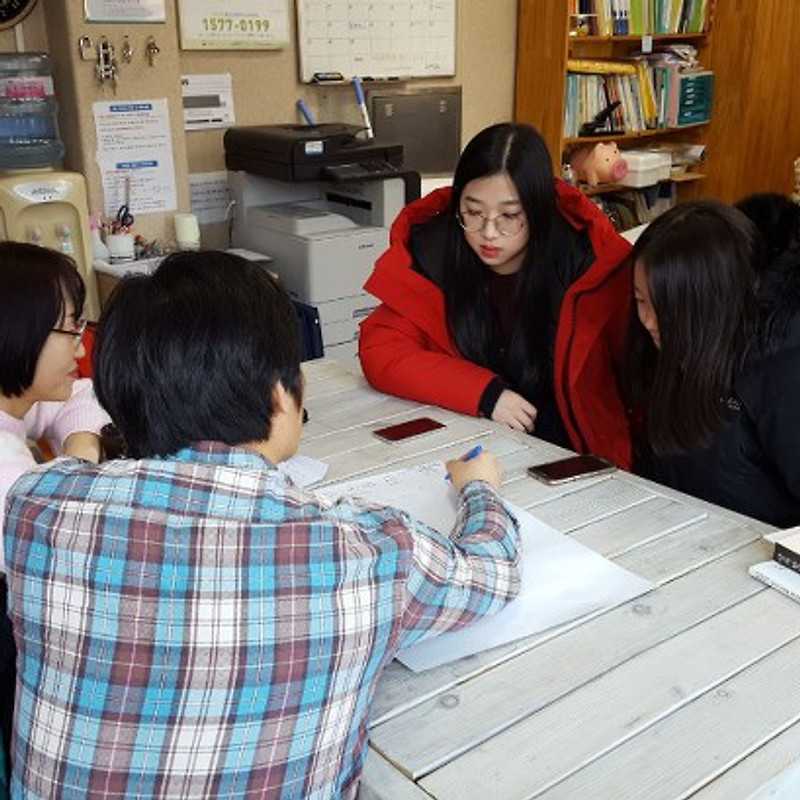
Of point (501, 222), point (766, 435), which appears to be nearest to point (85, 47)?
point (501, 222)

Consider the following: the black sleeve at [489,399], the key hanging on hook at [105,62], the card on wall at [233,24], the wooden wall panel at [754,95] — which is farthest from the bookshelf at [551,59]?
the black sleeve at [489,399]

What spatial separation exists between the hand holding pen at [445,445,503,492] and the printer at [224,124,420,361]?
1785mm

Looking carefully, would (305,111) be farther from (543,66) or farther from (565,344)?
(565,344)

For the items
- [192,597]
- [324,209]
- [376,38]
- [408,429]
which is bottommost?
[408,429]

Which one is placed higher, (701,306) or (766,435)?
(701,306)

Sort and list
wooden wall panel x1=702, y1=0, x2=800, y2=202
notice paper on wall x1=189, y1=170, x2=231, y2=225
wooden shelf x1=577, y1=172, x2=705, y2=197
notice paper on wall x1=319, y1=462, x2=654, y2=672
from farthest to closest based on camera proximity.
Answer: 1. wooden wall panel x1=702, y1=0, x2=800, y2=202
2. wooden shelf x1=577, y1=172, x2=705, y2=197
3. notice paper on wall x1=189, y1=170, x2=231, y2=225
4. notice paper on wall x1=319, y1=462, x2=654, y2=672

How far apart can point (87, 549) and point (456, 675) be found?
0.41m

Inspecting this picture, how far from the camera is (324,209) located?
132 inches

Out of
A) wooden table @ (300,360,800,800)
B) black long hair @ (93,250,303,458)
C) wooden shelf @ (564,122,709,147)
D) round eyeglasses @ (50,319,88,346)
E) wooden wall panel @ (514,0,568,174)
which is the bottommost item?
wooden table @ (300,360,800,800)

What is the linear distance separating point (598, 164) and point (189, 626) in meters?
3.79

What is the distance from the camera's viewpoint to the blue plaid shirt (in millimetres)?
749

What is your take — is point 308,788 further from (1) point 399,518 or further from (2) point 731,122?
(2) point 731,122

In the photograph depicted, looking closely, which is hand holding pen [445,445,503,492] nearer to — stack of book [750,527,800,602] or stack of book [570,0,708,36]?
stack of book [750,527,800,602]

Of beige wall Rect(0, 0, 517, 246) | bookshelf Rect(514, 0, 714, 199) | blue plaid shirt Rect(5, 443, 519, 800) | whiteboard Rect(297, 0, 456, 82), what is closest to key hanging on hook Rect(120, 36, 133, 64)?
beige wall Rect(0, 0, 517, 246)
